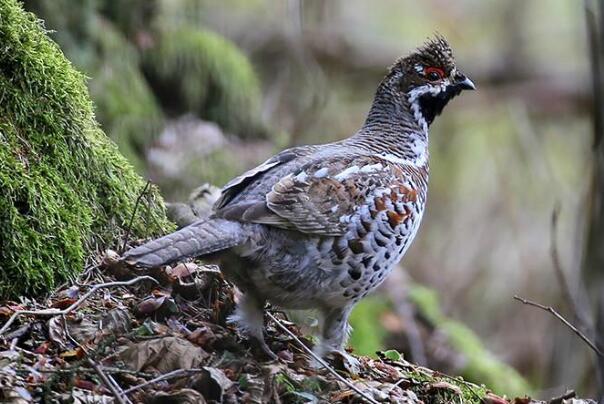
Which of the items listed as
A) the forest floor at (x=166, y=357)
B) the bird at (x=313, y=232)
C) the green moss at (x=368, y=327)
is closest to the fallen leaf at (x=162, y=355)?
the forest floor at (x=166, y=357)

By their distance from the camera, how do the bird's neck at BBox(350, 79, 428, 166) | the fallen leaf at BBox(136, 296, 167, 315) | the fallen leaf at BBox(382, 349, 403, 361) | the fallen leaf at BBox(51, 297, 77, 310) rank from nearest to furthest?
the fallen leaf at BBox(51, 297, 77, 310)
the fallen leaf at BBox(136, 296, 167, 315)
the fallen leaf at BBox(382, 349, 403, 361)
the bird's neck at BBox(350, 79, 428, 166)

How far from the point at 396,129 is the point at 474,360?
3.43 metres

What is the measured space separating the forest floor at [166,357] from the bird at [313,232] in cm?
18

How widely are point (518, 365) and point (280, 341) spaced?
855cm

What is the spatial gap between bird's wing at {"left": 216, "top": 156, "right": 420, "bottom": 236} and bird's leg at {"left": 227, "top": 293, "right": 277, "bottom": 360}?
1.27 ft

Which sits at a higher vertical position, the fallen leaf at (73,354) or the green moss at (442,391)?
the green moss at (442,391)

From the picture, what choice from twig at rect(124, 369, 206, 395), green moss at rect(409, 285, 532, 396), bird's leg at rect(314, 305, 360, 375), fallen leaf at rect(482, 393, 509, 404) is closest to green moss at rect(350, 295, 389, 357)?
green moss at rect(409, 285, 532, 396)

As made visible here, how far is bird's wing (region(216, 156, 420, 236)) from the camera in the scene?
Answer: 4.30m

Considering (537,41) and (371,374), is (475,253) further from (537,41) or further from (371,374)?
(371,374)

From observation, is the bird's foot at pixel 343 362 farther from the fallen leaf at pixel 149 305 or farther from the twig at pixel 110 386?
the twig at pixel 110 386

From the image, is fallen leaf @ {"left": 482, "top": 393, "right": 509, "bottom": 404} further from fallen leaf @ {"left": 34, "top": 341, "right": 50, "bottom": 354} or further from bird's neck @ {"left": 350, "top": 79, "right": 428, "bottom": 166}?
fallen leaf @ {"left": 34, "top": 341, "right": 50, "bottom": 354}

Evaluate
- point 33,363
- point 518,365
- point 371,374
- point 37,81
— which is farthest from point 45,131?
point 518,365

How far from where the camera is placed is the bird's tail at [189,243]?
3.64m

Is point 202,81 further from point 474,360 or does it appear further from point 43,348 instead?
point 43,348
